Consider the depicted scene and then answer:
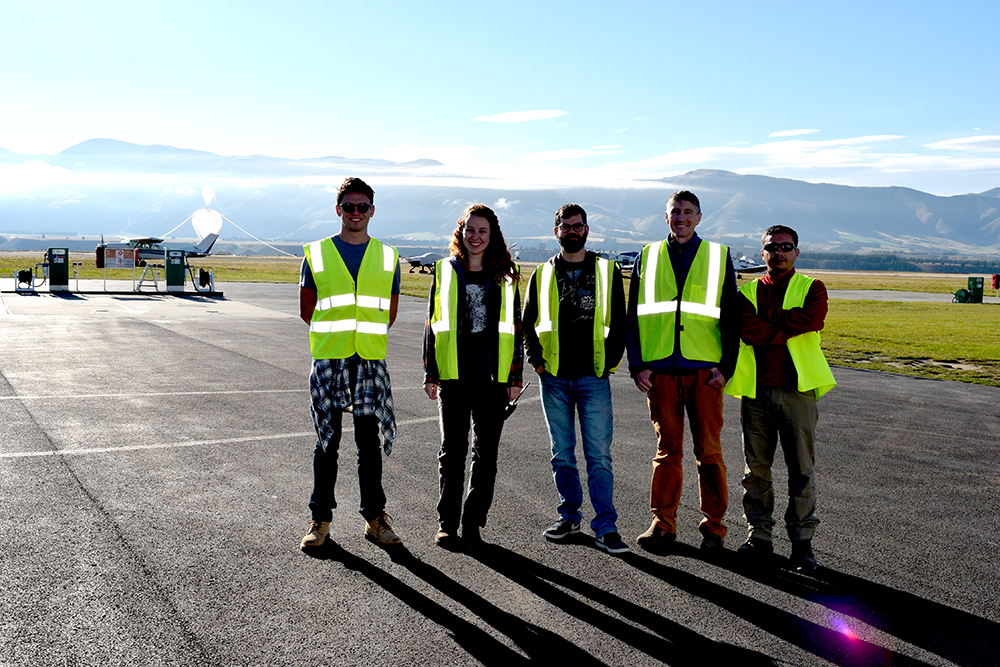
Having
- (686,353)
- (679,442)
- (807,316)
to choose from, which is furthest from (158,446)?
(807,316)

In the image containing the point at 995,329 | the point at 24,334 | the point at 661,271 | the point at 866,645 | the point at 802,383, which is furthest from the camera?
the point at 995,329

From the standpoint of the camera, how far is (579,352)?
4996 mm

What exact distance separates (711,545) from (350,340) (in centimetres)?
277

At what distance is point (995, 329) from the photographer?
22.7 metres

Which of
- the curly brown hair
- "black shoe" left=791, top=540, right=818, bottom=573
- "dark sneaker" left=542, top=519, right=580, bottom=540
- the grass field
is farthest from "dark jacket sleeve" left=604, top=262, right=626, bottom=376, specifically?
the grass field

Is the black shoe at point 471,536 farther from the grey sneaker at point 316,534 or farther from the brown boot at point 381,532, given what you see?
the grey sneaker at point 316,534

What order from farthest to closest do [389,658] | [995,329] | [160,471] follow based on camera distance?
1. [995,329]
2. [160,471]
3. [389,658]

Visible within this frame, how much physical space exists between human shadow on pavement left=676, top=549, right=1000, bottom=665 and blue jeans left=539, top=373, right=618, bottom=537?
880mm

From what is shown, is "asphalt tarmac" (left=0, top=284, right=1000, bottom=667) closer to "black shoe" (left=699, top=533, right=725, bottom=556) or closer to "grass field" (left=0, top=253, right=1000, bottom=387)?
"black shoe" (left=699, top=533, right=725, bottom=556)

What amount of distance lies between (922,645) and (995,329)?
2332 centimetres

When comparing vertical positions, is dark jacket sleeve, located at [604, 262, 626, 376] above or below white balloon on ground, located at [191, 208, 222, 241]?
below

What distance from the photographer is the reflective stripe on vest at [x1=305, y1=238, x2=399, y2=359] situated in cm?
482

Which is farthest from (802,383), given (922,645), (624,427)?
(624,427)

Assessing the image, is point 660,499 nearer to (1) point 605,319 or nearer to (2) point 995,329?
(1) point 605,319
